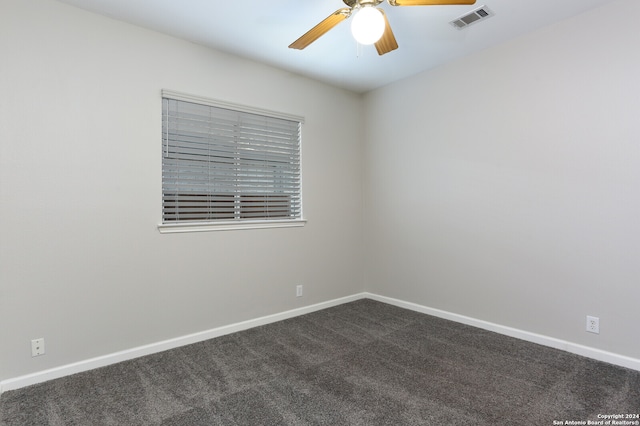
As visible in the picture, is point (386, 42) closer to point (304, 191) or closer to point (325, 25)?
point (325, 25)

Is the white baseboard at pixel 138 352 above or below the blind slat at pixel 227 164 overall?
below

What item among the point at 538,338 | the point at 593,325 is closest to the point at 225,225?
the point at 538,338

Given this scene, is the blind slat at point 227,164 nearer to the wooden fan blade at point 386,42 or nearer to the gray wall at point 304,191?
the gray wall at point 304,191

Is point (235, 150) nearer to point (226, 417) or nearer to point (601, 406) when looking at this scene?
point (226, 417)

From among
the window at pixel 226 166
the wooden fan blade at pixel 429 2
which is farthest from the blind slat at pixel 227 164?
the wooden fan blade at pixel 429 2

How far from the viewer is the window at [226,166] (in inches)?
111

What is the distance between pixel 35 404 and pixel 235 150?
7.45 feet

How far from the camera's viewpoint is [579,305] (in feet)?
8.48

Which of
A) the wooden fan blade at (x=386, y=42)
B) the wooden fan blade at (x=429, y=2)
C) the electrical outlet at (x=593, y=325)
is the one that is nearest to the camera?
the wooden fan blade at (x=429, y=2)

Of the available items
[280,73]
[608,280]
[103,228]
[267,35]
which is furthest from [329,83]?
[608,280]

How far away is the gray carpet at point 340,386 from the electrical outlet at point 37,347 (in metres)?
0.22

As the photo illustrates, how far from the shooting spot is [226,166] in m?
3.12

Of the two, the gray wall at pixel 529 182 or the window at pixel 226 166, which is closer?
the gray wall at pixel 529 182

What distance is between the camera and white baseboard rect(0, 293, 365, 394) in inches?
86.2
